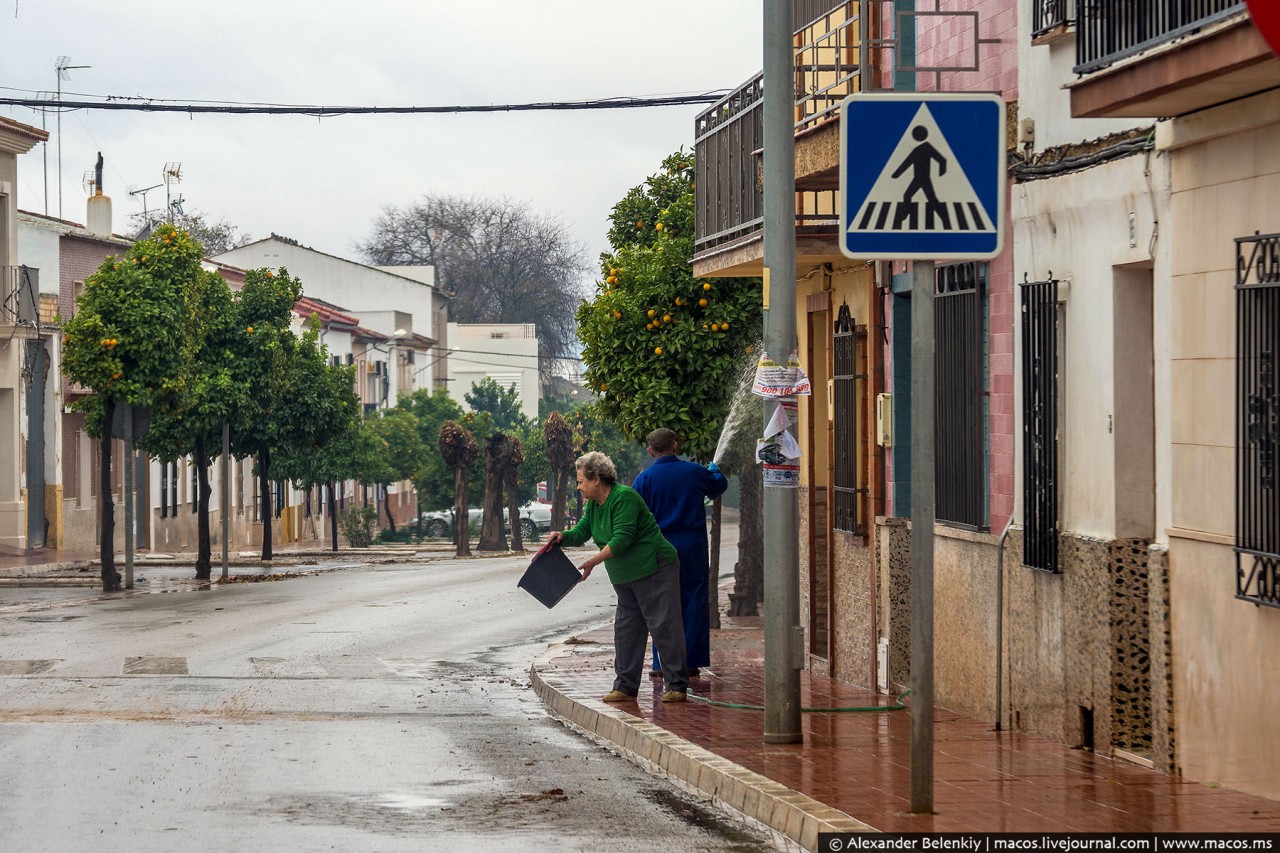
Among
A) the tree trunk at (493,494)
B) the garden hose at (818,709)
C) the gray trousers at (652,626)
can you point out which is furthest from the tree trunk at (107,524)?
the tree trunk at (493,494)

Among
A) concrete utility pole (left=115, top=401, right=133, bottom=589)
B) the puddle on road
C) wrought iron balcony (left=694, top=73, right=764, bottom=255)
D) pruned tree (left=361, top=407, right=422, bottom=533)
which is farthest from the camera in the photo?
pruned tree (left=361, top=407, right=422, bottom=533)

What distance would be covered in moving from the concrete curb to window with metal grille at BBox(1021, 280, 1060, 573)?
2.33 metres

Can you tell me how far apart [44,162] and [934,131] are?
4353cm

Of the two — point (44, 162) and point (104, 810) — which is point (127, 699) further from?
point (44, 162)

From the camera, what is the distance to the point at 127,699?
1340cm

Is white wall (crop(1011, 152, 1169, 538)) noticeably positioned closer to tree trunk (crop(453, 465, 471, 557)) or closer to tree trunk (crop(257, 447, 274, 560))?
tree trunk (crop(257, 447, 274, 560))

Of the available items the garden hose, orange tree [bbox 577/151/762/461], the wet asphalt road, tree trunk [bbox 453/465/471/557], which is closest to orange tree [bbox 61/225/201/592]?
the wet asphalt road

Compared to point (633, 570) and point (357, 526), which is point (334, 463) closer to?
point (357, 526)

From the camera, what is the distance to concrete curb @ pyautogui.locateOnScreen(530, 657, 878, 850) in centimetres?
778

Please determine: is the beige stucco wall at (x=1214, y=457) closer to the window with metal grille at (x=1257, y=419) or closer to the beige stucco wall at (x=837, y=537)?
the window with metal grille at (x=1257, y=419)

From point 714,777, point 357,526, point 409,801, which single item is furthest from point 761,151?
point 357,526

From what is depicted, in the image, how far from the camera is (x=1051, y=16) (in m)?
10.8

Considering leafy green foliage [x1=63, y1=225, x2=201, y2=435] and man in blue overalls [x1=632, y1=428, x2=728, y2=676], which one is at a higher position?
leafy green foliage [x1=63, y1=225, x2=201, y2=435]

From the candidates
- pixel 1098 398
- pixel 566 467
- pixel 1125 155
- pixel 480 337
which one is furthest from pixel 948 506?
pixel 480 337
